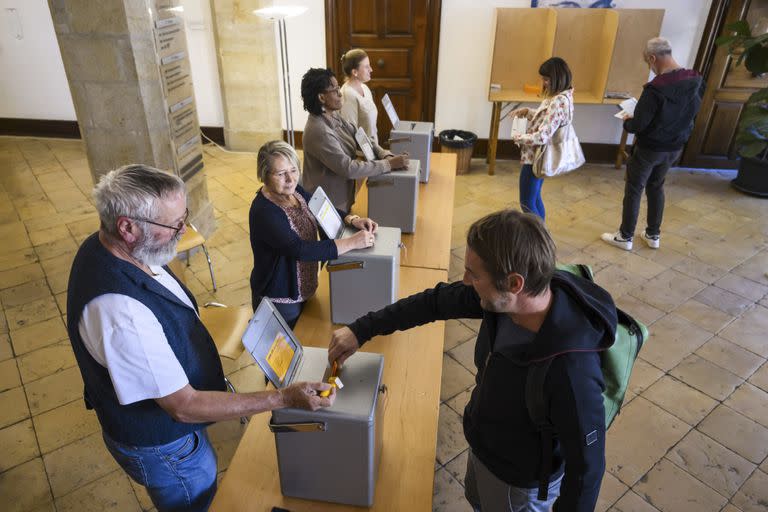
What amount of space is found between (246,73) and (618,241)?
15.1ft

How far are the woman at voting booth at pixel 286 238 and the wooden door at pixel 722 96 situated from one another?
18.2 feet

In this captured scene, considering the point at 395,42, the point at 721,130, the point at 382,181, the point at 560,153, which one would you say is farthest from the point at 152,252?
the point at 721,130

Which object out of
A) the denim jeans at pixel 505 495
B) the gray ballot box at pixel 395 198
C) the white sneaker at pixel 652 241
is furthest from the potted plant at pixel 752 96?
the denim jeans at pixel 505 495

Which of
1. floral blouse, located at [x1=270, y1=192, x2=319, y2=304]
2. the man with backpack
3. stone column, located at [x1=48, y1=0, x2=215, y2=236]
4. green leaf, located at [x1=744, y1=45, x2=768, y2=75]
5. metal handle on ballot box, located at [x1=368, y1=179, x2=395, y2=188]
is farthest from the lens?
stone column, located at [x1=48, y1=0, x2=215, y2=236]

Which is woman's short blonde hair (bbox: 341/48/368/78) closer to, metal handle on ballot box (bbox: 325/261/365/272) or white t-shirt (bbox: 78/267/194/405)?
metal handle on ballot box (bbox: 325/261/365/272)

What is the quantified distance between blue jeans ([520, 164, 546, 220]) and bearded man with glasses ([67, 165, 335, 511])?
336cm

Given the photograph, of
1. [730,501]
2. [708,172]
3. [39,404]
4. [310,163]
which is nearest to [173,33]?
[310,163]

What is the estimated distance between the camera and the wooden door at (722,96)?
18.7ft

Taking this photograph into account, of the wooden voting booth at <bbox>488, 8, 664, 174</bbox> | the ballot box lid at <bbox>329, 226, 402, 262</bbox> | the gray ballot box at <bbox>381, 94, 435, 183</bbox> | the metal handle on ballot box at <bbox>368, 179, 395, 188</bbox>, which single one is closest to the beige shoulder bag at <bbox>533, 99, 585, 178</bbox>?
the gray ballot box at <bbox>381, 94, 435, 183</bbox>

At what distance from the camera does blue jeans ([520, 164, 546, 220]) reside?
4.38 metres

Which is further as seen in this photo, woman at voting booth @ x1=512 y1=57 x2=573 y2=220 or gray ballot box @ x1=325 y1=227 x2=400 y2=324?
woman at voting booth @ x1=512 y1=57 x2=573 y2=220

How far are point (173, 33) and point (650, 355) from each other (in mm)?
4148

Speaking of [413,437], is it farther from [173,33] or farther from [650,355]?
[173,33]

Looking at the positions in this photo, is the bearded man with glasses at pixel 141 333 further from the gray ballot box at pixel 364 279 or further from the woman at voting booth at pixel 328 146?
the woman at voting booth at pixel 328 146
